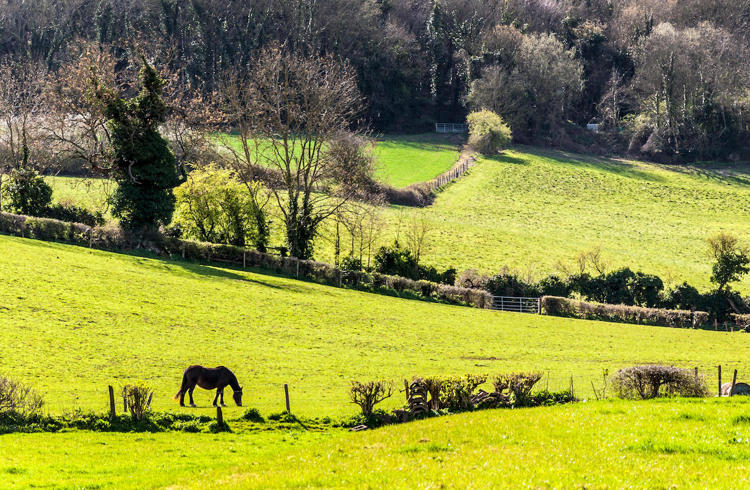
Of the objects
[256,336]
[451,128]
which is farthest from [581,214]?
[256,336]

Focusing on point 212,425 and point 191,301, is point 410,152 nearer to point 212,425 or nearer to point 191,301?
point 191,301

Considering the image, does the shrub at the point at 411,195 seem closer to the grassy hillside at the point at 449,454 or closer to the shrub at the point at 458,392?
the shrub at the point at 458,392

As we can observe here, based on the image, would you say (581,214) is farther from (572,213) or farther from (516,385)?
(516,385)

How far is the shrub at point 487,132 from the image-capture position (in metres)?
127

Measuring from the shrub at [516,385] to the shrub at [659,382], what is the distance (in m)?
3.25

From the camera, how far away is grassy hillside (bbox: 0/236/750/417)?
31.4 meters

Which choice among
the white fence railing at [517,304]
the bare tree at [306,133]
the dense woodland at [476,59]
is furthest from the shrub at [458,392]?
the dense woodland at [476,59]

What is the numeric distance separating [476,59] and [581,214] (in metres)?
50.8

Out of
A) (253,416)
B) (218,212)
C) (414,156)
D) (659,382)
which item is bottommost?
(253,416)

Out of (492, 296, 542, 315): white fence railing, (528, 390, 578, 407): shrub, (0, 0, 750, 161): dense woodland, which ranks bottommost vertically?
(492, 296, 542, 315): white fence railing

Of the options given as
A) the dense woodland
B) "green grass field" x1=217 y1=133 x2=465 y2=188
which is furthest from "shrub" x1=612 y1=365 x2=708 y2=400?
the dense woodland

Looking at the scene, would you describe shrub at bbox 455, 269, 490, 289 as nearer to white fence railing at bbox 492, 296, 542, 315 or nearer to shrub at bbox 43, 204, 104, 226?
white fence railing at bbox 492, 296, 542, 315

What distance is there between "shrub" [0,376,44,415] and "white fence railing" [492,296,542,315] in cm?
4313

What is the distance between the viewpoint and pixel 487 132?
126938 millimetres
